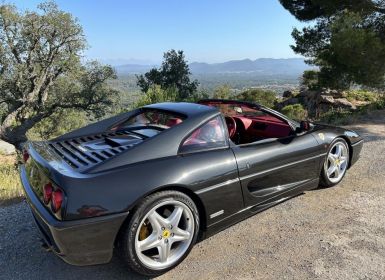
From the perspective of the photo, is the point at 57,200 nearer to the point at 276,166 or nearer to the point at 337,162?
the point at 276,166

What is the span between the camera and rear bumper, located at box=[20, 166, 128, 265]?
2.55 meters

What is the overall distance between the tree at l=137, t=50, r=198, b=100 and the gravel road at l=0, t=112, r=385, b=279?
79.5 feet

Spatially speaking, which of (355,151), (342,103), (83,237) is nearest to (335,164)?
(355,151)

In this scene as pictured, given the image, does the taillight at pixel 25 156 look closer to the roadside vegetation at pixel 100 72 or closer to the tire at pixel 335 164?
the tire at pixel 335 164

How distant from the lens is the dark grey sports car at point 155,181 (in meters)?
2.63

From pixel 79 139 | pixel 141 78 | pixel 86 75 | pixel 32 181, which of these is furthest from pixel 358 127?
pixel 141 78

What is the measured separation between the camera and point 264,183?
3.62m

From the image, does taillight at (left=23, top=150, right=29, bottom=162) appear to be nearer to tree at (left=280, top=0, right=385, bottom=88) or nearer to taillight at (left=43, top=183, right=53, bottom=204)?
taillight at (left=43, top=183, right=53, bottom=204)

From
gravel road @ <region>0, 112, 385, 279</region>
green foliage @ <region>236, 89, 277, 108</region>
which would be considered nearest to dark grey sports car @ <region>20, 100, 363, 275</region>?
gravel road @ <region>0, 112, 385, 279</region>

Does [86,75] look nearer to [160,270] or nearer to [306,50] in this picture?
[306,50]

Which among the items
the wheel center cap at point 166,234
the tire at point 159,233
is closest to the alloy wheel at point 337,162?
the tire at point 159,233

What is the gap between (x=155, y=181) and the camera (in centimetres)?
281

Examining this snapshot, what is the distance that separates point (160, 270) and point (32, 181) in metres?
1.31

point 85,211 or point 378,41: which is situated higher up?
point 378,41
